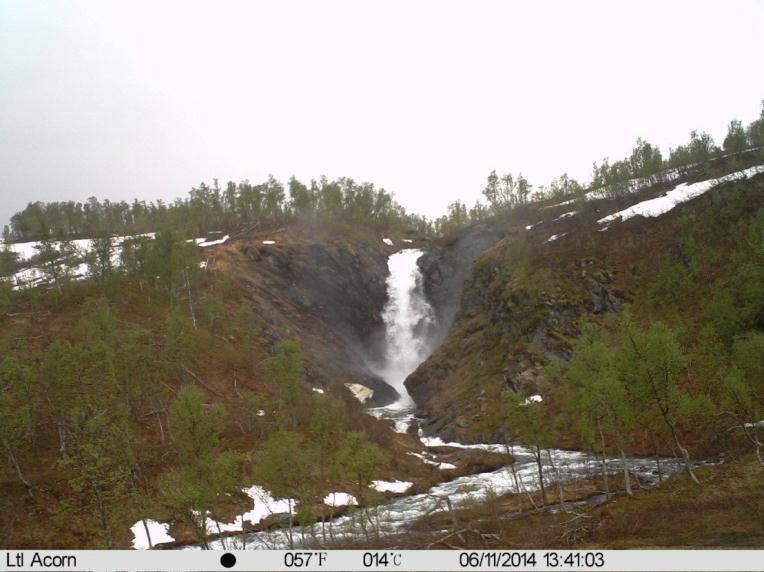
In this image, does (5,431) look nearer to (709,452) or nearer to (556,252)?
(709,452)

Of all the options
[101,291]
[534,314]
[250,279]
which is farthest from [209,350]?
[534,314]

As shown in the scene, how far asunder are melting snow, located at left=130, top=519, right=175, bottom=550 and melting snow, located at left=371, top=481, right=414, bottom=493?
58.8 feet

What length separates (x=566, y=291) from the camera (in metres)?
77.5

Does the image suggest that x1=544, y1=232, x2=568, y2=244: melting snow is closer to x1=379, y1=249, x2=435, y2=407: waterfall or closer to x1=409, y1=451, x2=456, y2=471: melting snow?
x1=379, y1=249, x2=435, y2=407: waterfall

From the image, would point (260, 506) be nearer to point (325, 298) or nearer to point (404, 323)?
point (325, 298)

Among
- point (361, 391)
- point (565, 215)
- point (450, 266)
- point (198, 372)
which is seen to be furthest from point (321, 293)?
point (565, 215)

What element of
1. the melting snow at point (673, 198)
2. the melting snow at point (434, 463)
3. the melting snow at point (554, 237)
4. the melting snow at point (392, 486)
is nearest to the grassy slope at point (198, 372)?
the melting snow at point (392, 486)

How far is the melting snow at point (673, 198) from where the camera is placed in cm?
8919

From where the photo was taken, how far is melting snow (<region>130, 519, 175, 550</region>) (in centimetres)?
3444

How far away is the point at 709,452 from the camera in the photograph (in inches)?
1726

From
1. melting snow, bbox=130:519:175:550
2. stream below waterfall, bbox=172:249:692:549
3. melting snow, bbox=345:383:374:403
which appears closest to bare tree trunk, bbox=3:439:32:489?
melting snow, bbox=130:519:175:550

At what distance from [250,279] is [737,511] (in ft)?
292

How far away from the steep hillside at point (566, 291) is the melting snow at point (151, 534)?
38.9 meters

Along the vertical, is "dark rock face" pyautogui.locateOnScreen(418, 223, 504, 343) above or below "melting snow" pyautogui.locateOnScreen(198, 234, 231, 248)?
below
